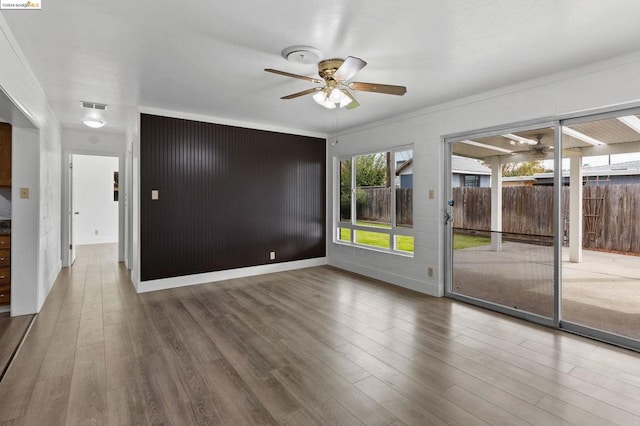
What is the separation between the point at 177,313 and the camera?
3.73 m

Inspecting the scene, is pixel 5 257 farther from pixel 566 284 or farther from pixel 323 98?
pixel 566 284

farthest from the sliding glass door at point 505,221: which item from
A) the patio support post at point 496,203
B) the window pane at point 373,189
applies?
the window pane at point 373,189

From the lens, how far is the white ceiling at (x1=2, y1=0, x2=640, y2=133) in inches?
85.7

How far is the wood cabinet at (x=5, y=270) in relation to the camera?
12.2ft

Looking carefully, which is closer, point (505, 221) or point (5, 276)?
point (5, 276)

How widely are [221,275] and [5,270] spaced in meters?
2.55

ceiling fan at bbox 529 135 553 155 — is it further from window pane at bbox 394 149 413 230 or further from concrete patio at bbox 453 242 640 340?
window pane at bbox 394 149 413 230

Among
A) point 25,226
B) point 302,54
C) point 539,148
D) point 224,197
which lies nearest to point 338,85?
point 302,54

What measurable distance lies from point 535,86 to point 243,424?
4.00 meters

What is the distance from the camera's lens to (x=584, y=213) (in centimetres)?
324

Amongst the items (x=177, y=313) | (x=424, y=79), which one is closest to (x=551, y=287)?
(x=424, y=79)

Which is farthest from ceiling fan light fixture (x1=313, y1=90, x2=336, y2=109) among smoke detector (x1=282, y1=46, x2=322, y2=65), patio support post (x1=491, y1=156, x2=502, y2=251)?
patio support post (x1=491, y1=156, x2=502, y2=251)

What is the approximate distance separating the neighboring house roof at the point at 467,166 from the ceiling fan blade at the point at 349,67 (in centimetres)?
230

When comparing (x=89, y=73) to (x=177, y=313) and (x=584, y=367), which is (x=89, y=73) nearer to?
(x=177, y=313)
